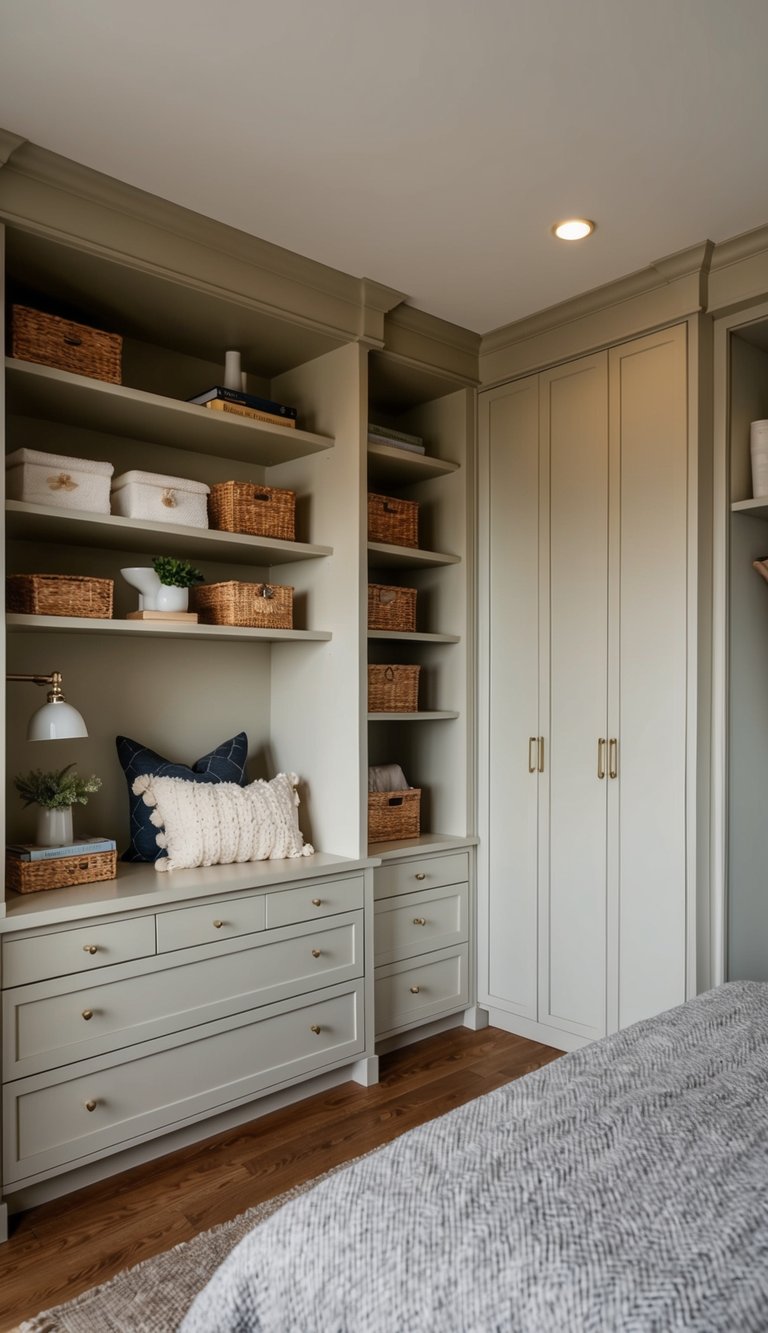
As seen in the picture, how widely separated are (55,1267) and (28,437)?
2.28 m

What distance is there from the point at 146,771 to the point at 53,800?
1.22 feet

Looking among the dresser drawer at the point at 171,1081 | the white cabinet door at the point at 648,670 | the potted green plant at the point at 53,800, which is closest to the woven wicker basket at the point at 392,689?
the white cabinet door at the point at 648,670

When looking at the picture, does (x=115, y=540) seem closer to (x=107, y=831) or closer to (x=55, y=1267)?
(x=107, y=831)

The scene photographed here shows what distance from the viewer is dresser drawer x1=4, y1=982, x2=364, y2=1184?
7.43ft

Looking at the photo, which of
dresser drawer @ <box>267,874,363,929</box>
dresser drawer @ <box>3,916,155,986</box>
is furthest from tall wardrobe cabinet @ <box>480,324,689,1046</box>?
dresser drawer @ <box>3,916,155,986</box>

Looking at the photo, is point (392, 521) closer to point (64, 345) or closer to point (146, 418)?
point (146, 418)

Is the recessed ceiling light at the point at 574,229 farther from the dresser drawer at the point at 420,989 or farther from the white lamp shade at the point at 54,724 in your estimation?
the dresser drawer at the point at 420,989

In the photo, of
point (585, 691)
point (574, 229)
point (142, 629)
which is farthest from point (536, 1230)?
point (574, 229)

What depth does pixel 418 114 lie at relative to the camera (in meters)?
2.13

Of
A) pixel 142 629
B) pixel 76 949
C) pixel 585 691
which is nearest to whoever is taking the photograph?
pixel 76 949

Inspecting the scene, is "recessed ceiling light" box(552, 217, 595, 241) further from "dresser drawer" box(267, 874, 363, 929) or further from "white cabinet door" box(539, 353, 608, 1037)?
"dresser drawer" box(267, 874, 363, 929)

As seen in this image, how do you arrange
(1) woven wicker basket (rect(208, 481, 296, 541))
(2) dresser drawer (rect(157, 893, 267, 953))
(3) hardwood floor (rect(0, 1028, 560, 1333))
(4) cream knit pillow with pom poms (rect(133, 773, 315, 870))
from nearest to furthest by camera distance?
1. (3) hardwood floor (rect(0, 1028, 560, 1333))
2. (2) dresser drawer (rect(157, 893, 267, 953))
3. (4) cream knit pillow with pom poms (rect(133, 773, 315, 870))
4. (1) woven wicker basket (rect(208, 481, 296, 541))

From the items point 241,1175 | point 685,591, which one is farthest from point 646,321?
point 241,1175

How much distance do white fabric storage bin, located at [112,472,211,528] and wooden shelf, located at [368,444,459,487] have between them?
0.74m
